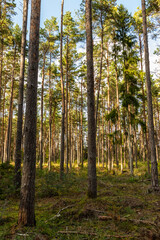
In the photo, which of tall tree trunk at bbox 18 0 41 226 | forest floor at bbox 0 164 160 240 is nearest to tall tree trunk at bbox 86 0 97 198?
forest floor at bbox 0 164 160 240

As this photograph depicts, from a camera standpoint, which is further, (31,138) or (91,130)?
(91,130)

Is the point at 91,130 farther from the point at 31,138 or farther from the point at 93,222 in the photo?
the point at 93,222

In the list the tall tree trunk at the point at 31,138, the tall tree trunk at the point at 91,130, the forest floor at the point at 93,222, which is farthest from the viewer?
the tall tree trunk at the point at 91,130

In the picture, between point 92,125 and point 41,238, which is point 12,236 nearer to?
point 41,238

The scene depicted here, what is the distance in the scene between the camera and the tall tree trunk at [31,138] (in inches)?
170

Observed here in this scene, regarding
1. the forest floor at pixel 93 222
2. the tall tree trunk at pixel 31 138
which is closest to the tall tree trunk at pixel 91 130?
the forest floor at pixel 93 222

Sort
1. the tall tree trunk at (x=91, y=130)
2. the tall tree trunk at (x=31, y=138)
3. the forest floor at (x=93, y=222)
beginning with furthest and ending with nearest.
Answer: the tall tree trunk at (x=91, y=130)
the tall tree trunk at (x=31, y=138)
the forest floor at (x=93, y=222)

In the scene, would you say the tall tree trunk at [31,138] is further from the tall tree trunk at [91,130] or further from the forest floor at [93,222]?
the tall tree trunk at [91,130]

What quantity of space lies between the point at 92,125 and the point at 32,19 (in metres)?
4.36

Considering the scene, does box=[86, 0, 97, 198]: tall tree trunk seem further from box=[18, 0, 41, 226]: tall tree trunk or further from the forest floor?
box=[18, 0, 41, 226]: tall tree trunk

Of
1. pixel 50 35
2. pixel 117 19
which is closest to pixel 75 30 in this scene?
pixel 50 35

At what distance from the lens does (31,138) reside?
4.61 m

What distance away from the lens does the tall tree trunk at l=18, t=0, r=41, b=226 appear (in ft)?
14.1

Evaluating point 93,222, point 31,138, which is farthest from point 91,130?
point 93,222
